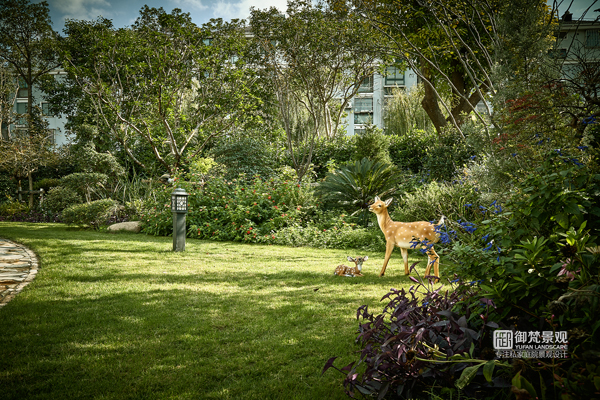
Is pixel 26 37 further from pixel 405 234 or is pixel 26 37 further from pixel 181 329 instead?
pixel 405 234

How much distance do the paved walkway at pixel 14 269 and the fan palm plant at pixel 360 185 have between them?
20.6 feet

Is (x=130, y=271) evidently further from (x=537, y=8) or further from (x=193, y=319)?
(x=537, y=8)

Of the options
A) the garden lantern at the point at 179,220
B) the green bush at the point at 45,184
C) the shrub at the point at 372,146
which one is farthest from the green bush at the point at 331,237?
the green bush at the point at 45,184

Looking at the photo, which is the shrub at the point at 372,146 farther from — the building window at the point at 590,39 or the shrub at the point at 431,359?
the shrub at the point at 431,359

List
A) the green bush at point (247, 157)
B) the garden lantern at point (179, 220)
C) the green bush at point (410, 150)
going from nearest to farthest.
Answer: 1. the garden lantern at point (179, 220)
2. the green bush at point (410, 150)
3. the green bush at point (247, 157)

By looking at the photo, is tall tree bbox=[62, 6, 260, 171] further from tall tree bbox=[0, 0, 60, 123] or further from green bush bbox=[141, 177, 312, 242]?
tall tree bbox=[0, 0, 60, 123]

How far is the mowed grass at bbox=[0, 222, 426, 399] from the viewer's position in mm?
2230

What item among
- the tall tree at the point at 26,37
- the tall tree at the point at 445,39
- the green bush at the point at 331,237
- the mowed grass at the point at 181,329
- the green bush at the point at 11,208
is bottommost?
the mowed grass at the point at 181,329

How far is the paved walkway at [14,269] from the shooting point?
4.13 m

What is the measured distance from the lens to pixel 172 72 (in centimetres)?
1270

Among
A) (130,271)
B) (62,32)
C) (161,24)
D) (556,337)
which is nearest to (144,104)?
(161,24)

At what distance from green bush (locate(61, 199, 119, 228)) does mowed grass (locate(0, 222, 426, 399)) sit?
17.5 ft

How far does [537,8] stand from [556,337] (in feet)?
19.0

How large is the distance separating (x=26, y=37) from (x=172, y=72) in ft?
28.9
